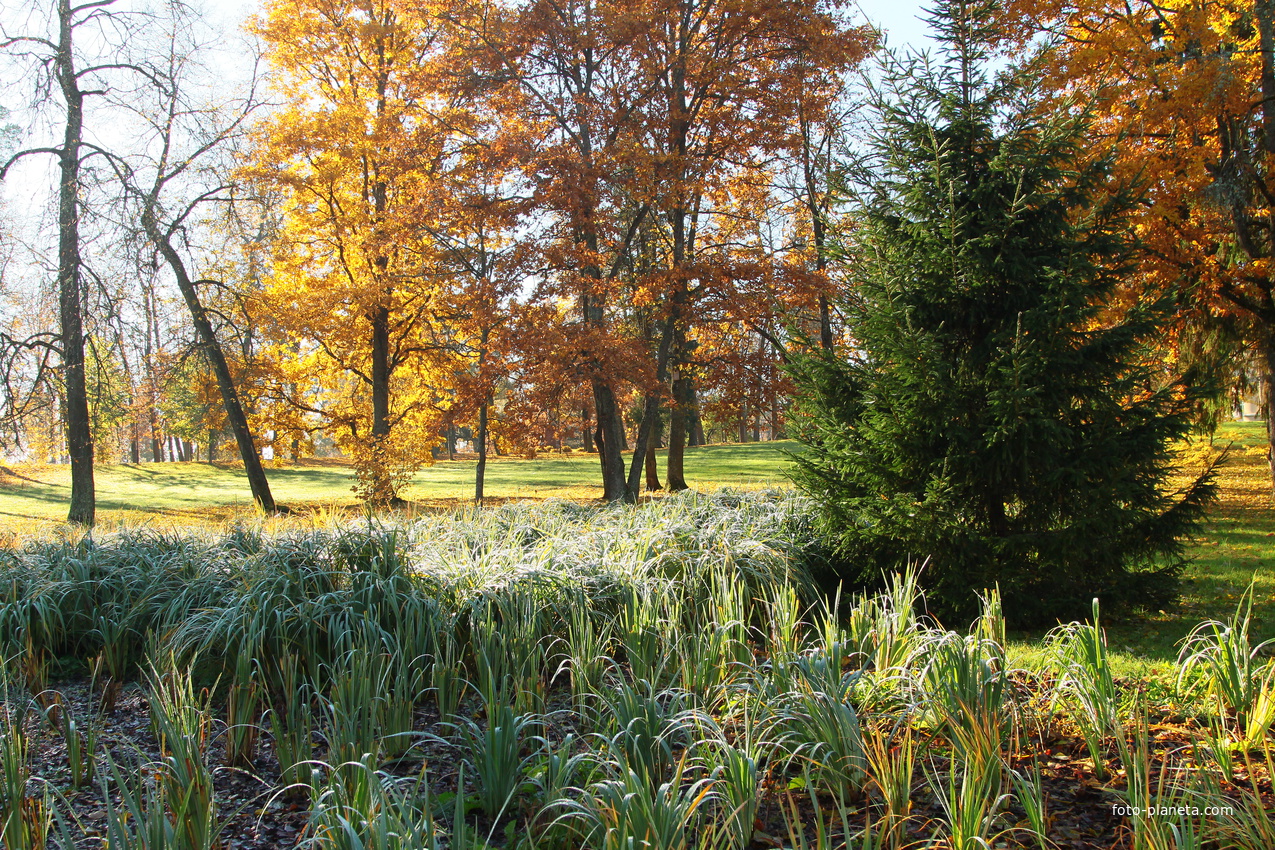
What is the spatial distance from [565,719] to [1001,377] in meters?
3.64

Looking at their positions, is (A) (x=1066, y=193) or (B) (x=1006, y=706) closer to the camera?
(B) (x=1006, y=706)

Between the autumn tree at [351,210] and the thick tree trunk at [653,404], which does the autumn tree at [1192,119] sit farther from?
the autumn tree at [351,210]

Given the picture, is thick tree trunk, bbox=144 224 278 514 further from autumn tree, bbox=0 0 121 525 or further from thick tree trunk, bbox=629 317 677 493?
thick tree trunk, bbox=629 317 677 493

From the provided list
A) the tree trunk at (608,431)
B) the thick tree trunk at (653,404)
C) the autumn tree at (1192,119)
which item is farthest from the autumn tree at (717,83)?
the autumn tree at (1192,119)

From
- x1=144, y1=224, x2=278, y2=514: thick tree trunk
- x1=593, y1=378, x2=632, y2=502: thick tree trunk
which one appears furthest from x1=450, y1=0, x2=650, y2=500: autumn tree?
x1=144, y1=224, x2=278, y2=514: thick tree trunk

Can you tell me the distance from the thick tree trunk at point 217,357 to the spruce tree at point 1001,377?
10647 mm

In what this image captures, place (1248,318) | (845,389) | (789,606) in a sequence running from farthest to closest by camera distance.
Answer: (1248,318), (845,389), (789,606)

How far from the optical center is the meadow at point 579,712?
2.49 metres

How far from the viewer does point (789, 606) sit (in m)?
4.34

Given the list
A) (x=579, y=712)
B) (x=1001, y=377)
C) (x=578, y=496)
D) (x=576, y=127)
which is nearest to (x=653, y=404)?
(x=578, y=496)

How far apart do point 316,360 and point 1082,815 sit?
17466 millimetres

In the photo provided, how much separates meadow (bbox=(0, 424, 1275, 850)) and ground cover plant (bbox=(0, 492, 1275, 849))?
2 centimetres

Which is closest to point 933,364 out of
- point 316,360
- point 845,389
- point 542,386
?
point 845,389

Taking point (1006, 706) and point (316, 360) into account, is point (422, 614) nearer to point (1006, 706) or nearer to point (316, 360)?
point (1006, 706)
